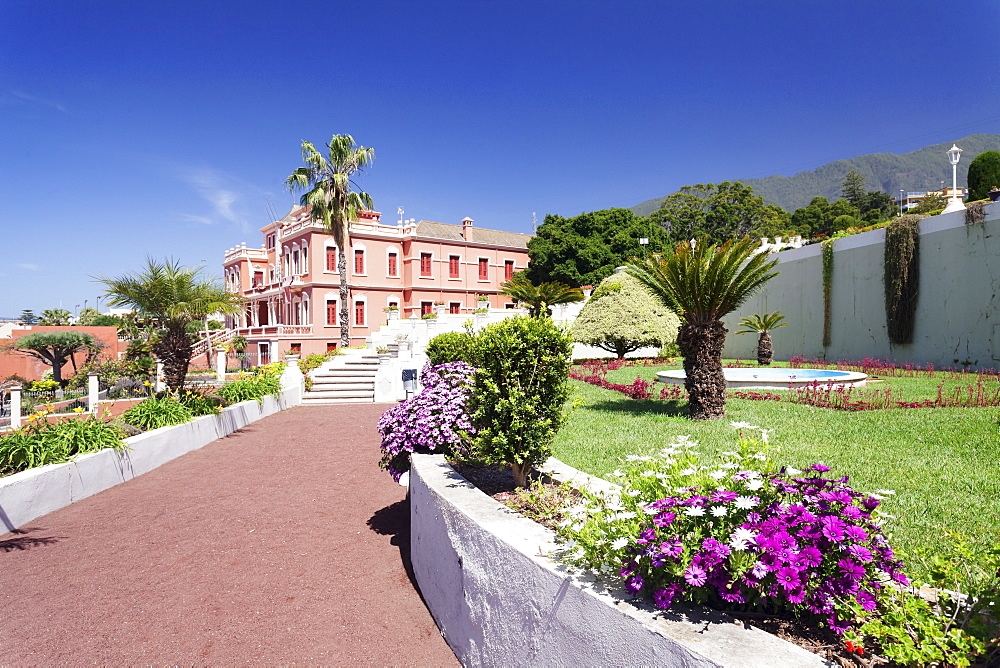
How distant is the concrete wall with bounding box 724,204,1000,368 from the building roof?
68.6 feet

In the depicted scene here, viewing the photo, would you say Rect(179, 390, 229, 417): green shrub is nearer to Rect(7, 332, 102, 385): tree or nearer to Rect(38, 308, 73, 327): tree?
Rect(7, 332, 102, 385): tree

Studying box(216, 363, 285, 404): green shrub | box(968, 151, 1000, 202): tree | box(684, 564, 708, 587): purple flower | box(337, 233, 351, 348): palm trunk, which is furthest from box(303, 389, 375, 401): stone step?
box(968, 151, 1000, 202): tree

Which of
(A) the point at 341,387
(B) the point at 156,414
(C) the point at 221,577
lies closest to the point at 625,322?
(A) the point at 341,387

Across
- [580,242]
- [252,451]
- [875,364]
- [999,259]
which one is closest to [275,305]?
[580,242]

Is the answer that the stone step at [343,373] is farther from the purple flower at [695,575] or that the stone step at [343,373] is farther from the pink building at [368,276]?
the purple flower at [695,575]

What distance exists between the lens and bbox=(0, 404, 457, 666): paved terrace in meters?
3.51

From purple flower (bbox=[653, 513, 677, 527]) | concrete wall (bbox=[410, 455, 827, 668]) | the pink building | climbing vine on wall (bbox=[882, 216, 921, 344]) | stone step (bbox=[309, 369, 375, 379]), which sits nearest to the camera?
concrete wall (bbox=[410, 455, 827, 668])

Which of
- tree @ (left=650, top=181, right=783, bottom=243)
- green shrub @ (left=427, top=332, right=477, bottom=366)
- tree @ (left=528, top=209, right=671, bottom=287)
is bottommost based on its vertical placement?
green shrub @ (left=427, top=332, right=477, bottom=366)

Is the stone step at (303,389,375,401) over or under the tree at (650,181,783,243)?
under

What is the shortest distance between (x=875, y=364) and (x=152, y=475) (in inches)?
672

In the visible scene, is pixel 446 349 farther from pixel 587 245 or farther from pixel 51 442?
pixel 587 245

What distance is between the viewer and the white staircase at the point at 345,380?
54.0 feet

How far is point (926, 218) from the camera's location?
15016 millimetres

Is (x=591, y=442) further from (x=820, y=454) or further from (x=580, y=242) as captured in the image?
(x=580, y=242)
